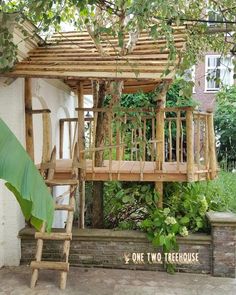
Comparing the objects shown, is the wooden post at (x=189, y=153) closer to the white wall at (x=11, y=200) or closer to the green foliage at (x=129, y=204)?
the green foliage at (x=129, y=204)

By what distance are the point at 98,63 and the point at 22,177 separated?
3.24 metres

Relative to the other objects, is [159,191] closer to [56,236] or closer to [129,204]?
[129,204]

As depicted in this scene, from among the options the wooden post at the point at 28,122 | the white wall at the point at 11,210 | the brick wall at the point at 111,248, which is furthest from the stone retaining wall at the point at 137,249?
the wooden post at the point at 28,122

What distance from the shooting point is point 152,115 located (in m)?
5.98

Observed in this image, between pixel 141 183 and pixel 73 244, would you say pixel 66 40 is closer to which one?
pixel 141 183

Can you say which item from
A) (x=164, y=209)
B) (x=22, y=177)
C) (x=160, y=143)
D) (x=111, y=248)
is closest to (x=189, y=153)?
(x=160, y=143)

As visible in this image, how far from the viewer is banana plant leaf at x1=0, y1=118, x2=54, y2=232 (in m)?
2.26

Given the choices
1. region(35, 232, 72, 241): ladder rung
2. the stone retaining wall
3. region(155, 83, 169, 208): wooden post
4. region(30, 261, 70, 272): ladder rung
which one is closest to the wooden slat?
region(155, 83, 169, 208): wooden post

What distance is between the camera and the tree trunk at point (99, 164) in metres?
6.32

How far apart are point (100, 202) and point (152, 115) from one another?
1766 millimetres

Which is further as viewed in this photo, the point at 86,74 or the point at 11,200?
the point at 11,200

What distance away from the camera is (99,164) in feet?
21.3

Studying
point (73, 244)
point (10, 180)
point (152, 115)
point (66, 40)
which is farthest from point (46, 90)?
point (10, 180)

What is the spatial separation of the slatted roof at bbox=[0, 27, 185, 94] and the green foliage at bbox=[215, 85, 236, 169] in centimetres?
989
